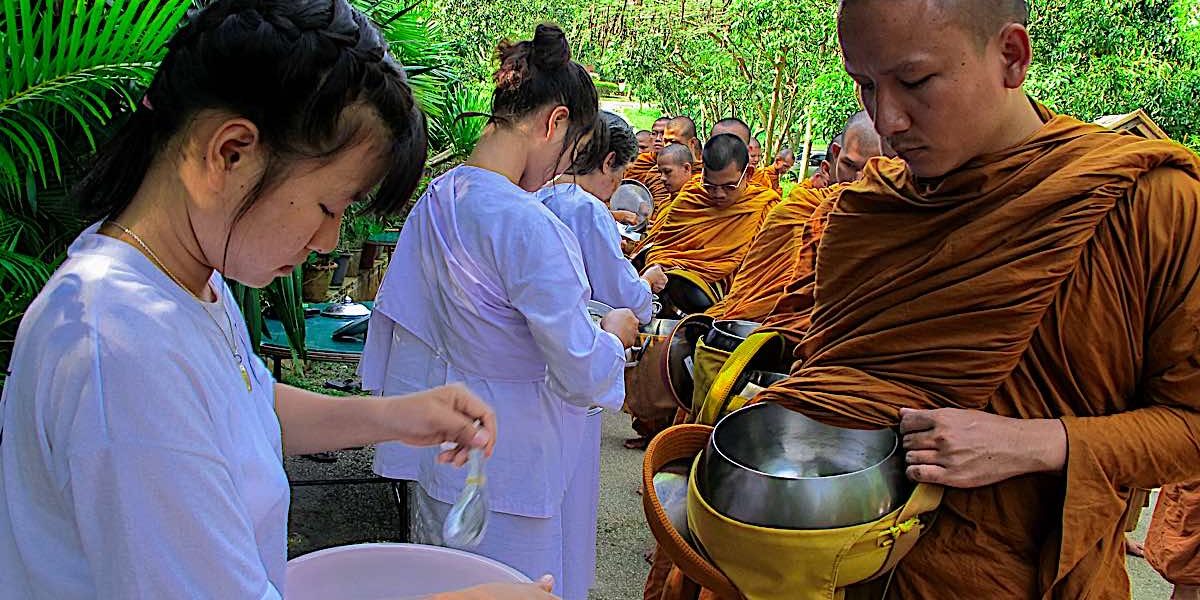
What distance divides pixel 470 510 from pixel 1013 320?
3.27 ft

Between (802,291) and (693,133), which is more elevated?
(802,291)

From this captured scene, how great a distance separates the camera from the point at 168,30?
2.43m

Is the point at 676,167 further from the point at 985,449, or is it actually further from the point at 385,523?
the point at 985,449

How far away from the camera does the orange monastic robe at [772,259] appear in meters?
3.63

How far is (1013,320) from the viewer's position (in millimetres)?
1566

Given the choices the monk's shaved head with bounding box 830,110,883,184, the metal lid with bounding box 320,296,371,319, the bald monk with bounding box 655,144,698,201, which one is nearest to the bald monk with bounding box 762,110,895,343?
the monk's shaved head with bounding box 830,110,883,184

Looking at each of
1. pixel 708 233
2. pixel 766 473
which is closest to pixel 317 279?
pixel 708 233

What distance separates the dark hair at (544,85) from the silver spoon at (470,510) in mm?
1085

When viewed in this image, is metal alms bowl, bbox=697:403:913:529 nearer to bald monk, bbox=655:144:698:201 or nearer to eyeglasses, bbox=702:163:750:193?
eyeglasses, bbox=702:163:750:193

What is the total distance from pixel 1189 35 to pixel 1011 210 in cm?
1343

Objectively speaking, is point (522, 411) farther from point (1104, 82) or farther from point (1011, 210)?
point (1104, 82)

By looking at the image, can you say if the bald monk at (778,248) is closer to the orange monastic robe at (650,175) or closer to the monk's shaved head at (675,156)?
the monk's shaved head at (675,156)

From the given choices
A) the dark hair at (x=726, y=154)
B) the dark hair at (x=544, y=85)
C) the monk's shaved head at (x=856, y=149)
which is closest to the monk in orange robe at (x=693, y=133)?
the dark hair at (x=726, y=154)

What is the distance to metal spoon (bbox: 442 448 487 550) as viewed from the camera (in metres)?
Answer: 1.59
